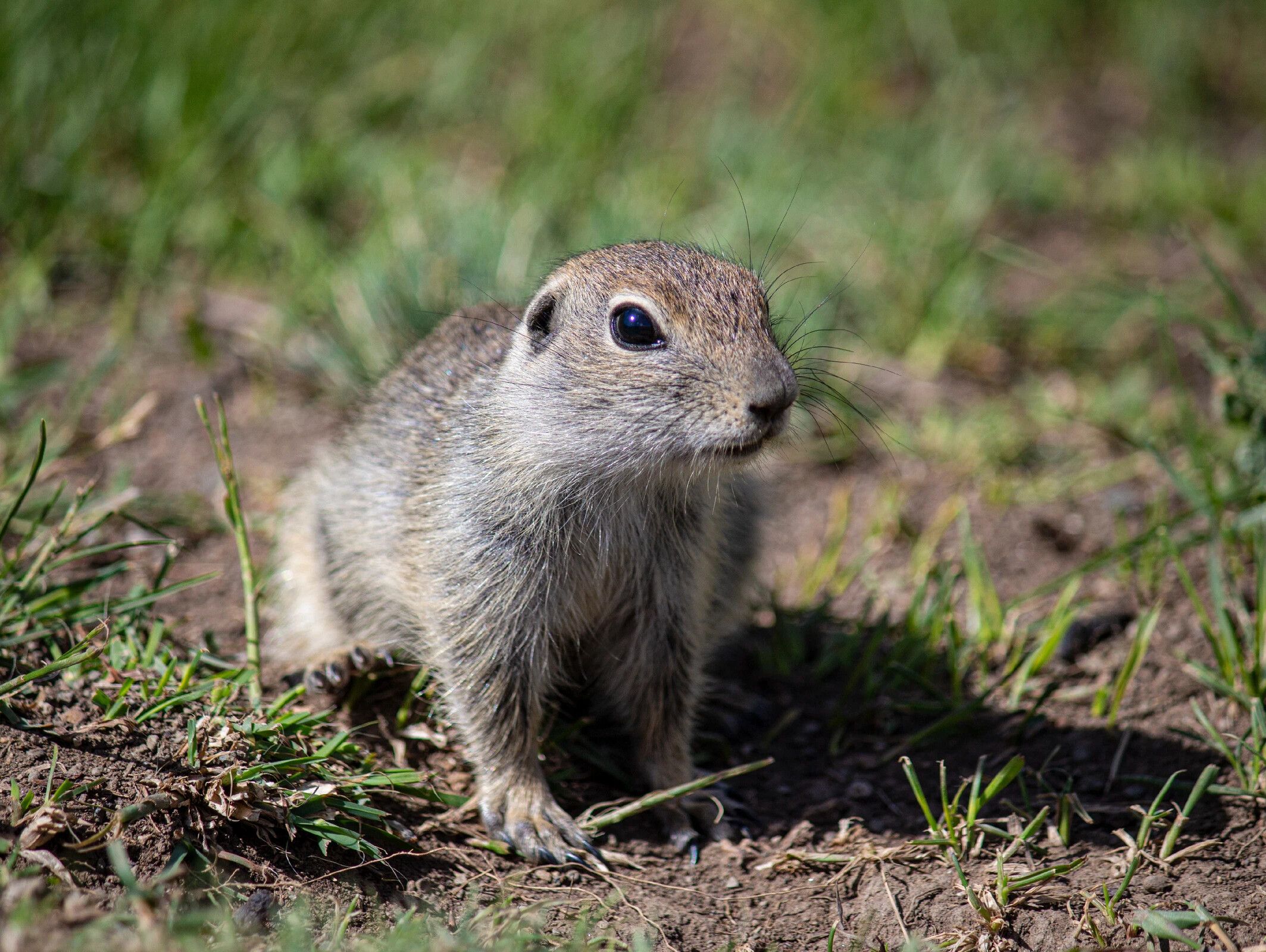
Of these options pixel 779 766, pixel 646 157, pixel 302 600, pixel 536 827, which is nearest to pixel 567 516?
pixel 536 827

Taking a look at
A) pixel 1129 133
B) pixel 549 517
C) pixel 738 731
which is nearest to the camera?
pixel 549 517

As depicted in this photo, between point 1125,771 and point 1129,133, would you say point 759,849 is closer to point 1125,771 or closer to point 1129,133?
point 1125,771

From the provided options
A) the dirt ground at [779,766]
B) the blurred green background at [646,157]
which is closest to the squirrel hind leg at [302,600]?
the dirt ground at [779,766]

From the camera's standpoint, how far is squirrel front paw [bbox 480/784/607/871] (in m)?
3.47

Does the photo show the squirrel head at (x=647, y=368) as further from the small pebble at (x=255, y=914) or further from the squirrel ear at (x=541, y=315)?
the small pebble at (x=255, y=914)

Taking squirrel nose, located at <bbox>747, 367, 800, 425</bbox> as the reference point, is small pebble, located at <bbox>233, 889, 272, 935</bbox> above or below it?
below

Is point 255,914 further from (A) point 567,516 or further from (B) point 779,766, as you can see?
(B) point 779,766

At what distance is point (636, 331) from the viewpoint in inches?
131

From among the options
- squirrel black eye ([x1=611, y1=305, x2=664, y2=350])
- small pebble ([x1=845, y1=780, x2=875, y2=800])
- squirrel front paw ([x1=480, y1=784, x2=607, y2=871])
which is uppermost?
squirrel black eye ([x1=611, y1=305, x2=664, y2=350])

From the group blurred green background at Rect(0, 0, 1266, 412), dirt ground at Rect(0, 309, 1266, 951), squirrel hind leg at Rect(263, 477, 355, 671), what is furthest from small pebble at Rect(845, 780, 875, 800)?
blurred green background at Rect(0, 0, 1266, 412)

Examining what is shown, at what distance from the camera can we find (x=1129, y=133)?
8.07 metres

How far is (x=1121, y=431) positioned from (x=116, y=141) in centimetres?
549

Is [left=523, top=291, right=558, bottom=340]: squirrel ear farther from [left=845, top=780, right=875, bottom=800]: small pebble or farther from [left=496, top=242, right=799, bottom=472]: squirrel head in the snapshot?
[left=845, top=780, right=875, bottom=800]: small pebble

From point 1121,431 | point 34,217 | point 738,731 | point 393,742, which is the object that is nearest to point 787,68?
point 1121,431
